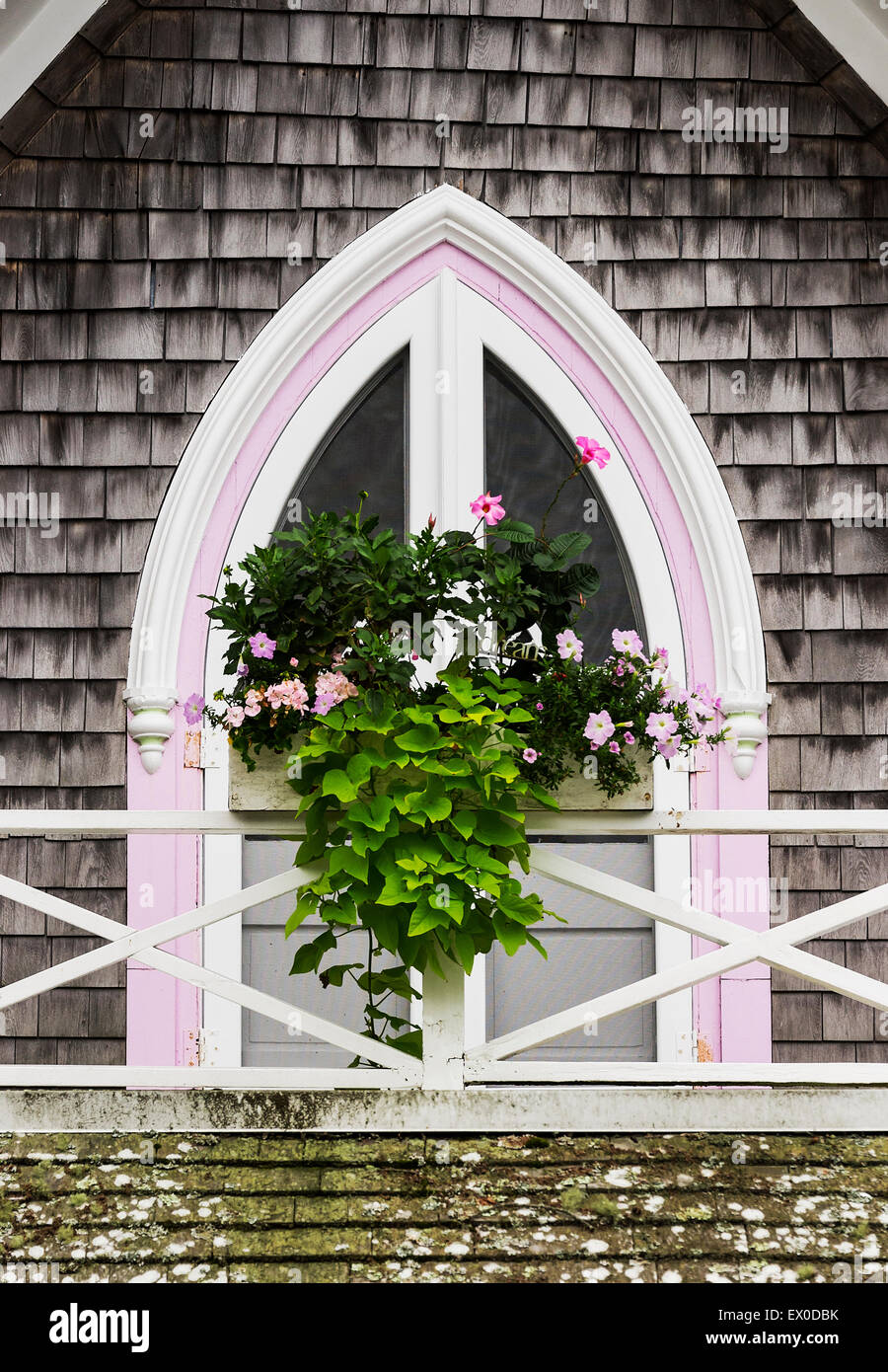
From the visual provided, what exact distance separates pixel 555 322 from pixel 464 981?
93.5 inches

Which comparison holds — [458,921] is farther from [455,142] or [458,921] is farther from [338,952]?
[455,142]

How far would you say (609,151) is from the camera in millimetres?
3939

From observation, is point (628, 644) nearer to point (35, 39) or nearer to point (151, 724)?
point (151, 724)

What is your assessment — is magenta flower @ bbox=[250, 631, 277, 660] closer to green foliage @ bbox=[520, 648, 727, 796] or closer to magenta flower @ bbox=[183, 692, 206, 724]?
magenta flower @ bbox=[183, 692, 206, 724]

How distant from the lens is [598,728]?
228 centimetres

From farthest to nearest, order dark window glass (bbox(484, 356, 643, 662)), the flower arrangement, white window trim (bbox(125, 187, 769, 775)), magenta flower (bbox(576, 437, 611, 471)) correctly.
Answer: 1. dark window glass (bbox(484, 356, 643, 662))
2. white window trim (bbox(125, 187, 769, 775))
3. magenta flower (bbox(576, 437, 611, 471))
4. the flower arrangement

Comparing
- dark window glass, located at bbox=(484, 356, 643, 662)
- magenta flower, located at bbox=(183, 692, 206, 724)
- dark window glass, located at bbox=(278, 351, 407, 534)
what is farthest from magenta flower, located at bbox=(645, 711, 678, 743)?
dark window glass, located at bbox=(278, 351, 407, 534)

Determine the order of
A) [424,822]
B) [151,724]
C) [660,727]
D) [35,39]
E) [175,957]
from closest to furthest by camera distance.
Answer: [424,822] → [660,727] → [175,957] → [151,724] → [35,39]

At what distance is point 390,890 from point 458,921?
0.14m

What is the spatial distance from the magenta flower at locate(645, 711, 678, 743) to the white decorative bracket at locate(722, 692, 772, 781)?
143cm

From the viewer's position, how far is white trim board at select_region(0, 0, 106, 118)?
378 cm

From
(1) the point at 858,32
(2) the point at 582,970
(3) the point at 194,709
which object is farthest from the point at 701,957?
(1) the point at 858,32
